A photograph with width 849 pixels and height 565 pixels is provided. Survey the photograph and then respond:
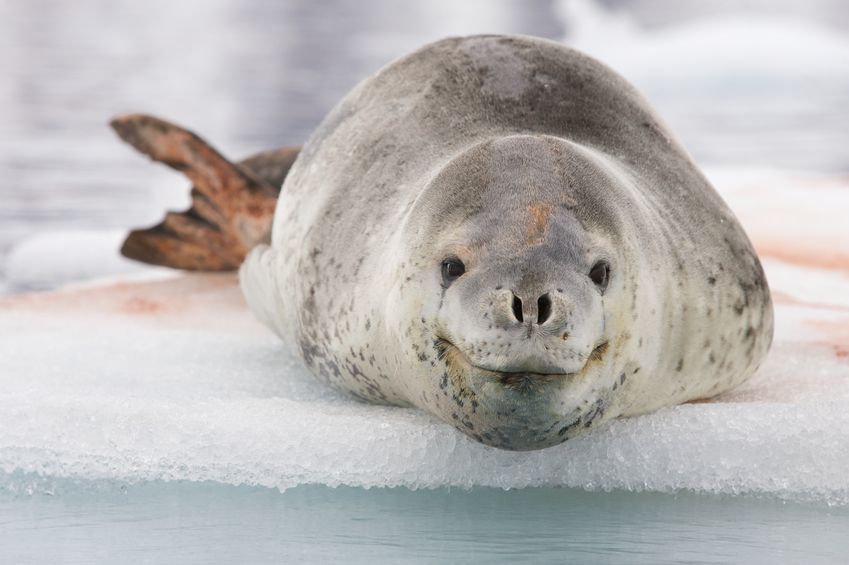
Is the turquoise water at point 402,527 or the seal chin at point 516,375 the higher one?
the seal chin at point 516,375

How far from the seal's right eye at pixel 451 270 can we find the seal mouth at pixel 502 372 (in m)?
0.08

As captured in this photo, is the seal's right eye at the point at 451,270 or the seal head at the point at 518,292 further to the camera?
the seal's right eye at the point at 451,270

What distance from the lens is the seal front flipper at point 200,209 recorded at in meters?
3.76

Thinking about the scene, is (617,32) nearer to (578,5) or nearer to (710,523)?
(578,5)

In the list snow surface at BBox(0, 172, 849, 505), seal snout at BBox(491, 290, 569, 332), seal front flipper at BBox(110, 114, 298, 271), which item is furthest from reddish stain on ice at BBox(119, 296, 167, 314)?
seal snout at BBox(491, 290, 569, 332)

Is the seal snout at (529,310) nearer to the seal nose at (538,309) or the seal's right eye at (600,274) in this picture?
the seal nose at (538,309)

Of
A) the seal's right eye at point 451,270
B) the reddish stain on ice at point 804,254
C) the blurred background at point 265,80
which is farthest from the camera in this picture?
the blurred background at point 265,80

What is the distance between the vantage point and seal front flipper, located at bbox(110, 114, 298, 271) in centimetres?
376

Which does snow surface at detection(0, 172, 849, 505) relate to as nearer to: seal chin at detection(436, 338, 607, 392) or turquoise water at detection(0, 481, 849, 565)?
turquoise water at detection(0, 481, 849, 565)

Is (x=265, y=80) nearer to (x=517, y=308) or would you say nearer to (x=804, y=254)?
(x=804, y=254)

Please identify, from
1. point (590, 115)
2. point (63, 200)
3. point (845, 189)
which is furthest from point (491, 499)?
point (63, 200)

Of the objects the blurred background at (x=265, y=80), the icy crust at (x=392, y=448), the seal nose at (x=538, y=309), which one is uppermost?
the seal nose at (x=538, y=309)

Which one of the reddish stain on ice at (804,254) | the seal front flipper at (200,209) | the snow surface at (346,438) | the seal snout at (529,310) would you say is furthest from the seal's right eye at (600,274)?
the reddish stain on ice at (804,254)

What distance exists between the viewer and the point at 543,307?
1.79m
